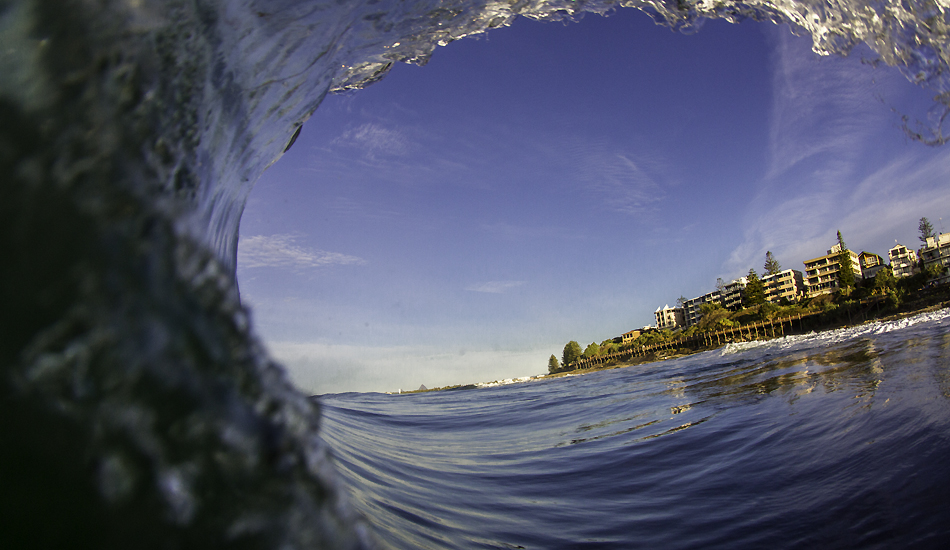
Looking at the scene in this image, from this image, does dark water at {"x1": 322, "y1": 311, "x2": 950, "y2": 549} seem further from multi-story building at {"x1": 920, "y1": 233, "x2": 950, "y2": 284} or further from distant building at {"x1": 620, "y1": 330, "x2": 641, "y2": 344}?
distant building at {"x1": 620, "y1": 330, "x2": 641, "y2": 344}

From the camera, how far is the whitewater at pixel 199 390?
444 millimetres

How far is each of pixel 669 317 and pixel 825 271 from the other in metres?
39.6

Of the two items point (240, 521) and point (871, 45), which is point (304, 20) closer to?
point (240, 521)

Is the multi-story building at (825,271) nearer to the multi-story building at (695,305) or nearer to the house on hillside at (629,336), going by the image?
the multi-story building at (695,305)

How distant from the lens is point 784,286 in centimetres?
8950

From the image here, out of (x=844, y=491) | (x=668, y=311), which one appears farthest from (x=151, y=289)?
(x=668, y=311)

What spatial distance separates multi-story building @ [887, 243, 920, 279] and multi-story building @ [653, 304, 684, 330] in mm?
43823

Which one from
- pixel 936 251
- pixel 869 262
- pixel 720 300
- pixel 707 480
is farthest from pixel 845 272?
pixel 707 480

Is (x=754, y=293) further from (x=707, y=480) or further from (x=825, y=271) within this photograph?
(x=707, y=480)

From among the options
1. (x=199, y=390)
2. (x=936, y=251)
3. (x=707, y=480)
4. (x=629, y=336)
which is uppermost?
(x=936, y=251)

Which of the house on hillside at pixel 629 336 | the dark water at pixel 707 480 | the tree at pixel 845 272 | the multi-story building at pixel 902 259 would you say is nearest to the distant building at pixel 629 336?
the house on hillside at pixel 629 336

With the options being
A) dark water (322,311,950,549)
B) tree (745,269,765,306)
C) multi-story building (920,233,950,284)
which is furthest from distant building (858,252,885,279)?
dark water (322,311,950,549)

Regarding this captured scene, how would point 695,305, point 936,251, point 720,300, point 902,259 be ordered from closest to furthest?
point 936,251 < point 902,259 < point 720,300 < point 695,305

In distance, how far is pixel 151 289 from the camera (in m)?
0.55
